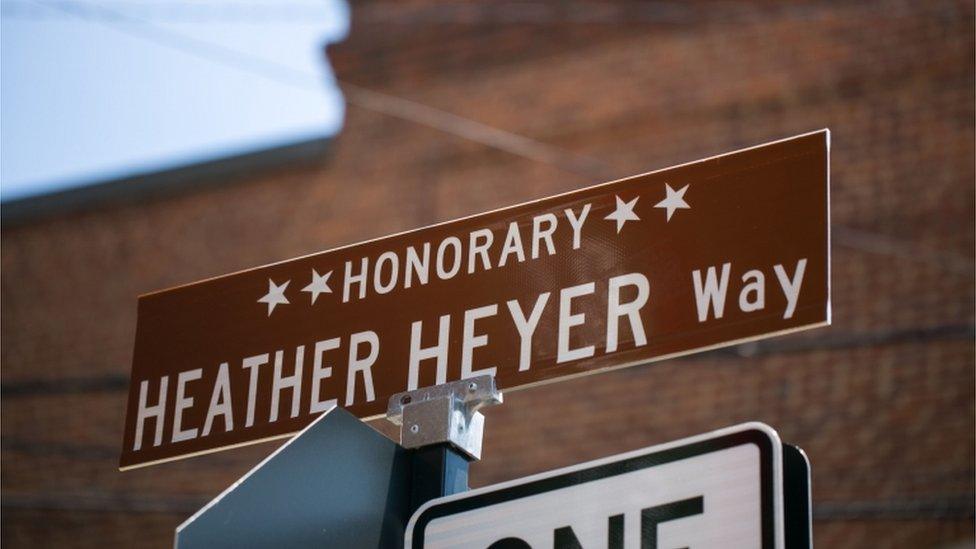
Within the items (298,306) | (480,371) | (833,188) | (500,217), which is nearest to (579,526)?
(480,371)

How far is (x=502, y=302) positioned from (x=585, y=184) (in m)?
6.06

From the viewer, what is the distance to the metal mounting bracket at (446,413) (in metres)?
2.33

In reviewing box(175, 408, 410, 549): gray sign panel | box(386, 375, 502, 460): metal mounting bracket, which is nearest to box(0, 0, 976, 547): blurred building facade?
box(386, 375, 502, 460): metal mounting bracket

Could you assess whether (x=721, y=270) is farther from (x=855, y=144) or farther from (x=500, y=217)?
(x=855, y=144)

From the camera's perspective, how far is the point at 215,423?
265 centimetres

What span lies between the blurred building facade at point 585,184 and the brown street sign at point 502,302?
5117mm

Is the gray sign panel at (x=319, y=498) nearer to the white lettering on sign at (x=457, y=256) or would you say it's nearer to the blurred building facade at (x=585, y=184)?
the white lettering on sign at (x=457, y=256)

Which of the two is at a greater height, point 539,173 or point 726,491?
point 539,173

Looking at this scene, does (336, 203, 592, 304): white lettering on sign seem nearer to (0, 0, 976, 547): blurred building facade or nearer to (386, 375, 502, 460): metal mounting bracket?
(386, 375, 502, 460): metal mounting bracket

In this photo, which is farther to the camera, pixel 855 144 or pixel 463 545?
Result: pixel 855 144

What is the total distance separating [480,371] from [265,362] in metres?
0.45

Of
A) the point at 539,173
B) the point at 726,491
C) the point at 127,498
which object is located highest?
the point at 539,173

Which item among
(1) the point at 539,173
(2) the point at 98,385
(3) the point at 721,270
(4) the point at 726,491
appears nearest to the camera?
(4) the point at 726,491

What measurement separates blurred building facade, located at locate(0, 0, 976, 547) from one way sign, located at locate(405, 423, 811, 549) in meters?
5.47
